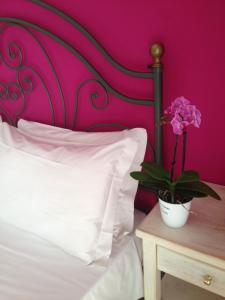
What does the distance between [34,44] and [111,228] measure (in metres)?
1.01

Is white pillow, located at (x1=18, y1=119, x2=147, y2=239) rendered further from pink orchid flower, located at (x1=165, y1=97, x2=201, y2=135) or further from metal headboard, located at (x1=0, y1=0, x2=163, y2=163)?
pink orchid flower, located at (x1=165, y1=97, x2=201, y2=135)

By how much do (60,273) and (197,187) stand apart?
0.58m

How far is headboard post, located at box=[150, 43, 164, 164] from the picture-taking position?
103 centimetres

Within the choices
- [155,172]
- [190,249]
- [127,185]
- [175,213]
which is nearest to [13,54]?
[127,185]

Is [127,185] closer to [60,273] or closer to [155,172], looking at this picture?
[155,172]

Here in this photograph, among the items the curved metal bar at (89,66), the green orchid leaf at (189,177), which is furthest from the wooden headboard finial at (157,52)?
the green orchid leaf at (189,177)

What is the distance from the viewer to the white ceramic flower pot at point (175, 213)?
915 millimetres

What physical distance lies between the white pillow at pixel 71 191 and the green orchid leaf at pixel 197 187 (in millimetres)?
231

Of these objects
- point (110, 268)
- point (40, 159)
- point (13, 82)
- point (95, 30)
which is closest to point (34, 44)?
point (13, 82)

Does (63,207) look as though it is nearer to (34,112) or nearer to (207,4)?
(34,112)

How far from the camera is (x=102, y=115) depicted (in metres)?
1.36

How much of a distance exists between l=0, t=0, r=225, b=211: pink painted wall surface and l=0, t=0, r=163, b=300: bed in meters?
0.06

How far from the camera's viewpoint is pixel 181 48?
1076 millimetres

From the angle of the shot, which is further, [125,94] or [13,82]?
[13,82]
